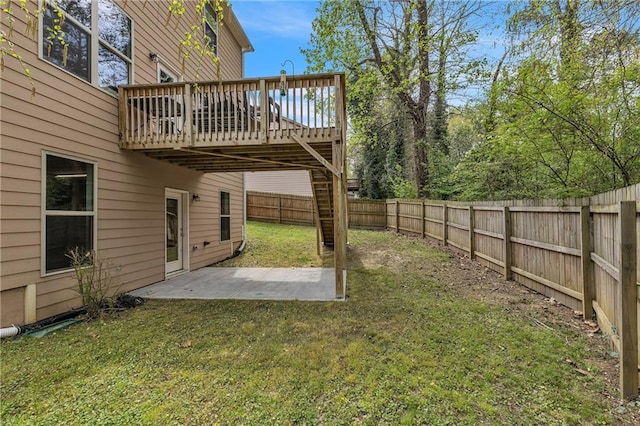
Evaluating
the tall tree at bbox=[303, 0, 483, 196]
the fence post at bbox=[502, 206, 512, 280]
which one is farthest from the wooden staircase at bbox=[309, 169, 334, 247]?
the tall tree at bbox=[303, 0, 483, 196]

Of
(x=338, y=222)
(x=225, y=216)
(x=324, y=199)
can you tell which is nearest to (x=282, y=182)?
(x=225, y=216)

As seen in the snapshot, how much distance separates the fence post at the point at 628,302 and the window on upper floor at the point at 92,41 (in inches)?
234

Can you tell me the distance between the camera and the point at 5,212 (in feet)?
11.1

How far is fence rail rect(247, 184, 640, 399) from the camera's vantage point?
91.9 inches

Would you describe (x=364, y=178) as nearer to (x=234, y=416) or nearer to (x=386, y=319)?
(x=386, y=319)

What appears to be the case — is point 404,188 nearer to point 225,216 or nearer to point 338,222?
point 225,216

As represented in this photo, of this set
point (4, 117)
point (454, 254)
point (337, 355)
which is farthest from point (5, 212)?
point (454, 254)

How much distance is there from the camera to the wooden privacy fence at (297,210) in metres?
15.3

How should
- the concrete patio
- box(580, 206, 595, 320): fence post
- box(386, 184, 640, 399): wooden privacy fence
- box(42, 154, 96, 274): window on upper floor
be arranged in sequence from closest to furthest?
box(386, 184, 640, 399): wooden privacy fence < box(580, 206, 595, 320): fence post < box(42, 154, 96, 274): window on upper floor < the concrete patio

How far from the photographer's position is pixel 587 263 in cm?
367

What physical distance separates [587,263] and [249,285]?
510 cm

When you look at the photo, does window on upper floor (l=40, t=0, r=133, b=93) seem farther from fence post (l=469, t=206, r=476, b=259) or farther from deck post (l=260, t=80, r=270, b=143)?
fence post (l=469, t=206, r=476, b=259)

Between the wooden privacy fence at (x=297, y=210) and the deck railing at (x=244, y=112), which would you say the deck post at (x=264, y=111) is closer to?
the deck railing at (x=244, y=112)

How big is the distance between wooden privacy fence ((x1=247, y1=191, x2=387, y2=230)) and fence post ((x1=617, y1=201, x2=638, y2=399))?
1282cm
